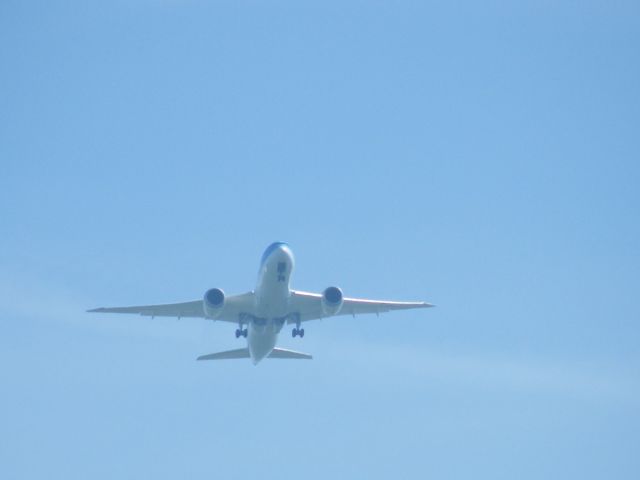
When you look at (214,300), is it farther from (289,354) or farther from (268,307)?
(289,354)

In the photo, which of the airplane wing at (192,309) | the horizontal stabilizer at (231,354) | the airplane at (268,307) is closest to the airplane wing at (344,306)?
the airplane at (268,307)

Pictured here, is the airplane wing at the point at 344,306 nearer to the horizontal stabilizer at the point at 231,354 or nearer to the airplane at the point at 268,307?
the airplane at the point at 268,307

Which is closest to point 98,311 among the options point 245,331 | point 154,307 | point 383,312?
point 154,307

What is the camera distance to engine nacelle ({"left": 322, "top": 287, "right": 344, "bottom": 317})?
57406 mm

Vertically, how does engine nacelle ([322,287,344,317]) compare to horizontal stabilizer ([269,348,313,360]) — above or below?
above

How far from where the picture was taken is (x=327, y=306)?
57562 millimetres

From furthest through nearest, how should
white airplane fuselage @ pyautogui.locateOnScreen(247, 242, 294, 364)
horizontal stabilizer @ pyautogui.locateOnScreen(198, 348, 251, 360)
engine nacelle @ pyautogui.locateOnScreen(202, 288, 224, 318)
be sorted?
1. horizontal stabilizer @ pyautogui.locateOnScreen(198, 348, 251, 360)
2. engine nacelle @ pyautogui.locateOnScreen(202, 288, 224, 318)
3. white airplane fuselage @ pyautogui.locateOnScreen(247, 242, 294, 364)

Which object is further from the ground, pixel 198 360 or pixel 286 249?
pixel 286 249

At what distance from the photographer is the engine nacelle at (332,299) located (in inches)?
2260

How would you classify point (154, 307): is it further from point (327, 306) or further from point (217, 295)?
point (327, 306)

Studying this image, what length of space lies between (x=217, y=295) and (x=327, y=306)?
4673 mm

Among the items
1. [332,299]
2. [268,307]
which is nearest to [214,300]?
[268,307]

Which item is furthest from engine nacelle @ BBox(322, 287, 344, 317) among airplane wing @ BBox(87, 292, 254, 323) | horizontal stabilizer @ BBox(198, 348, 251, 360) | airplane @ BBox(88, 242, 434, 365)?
horizontal stabilizer @ BBox(198, 348, 251, 360)

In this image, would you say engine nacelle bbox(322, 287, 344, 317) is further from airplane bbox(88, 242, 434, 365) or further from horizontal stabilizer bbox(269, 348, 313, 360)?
horizontal stabilizer bbox(269, 348, 313, 360)
